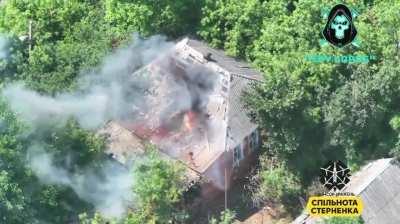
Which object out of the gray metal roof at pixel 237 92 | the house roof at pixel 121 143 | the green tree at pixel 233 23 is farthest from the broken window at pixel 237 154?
the green tree at pixel 233 23

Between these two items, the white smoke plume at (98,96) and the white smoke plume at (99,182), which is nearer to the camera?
the white smoke plume at (99,182)

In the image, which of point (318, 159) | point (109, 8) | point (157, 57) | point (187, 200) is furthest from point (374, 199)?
point (109, 8)

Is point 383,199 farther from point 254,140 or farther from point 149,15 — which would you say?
point 149,15

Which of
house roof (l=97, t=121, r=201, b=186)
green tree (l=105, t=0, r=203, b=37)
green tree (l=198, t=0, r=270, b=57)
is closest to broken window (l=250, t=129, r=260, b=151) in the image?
house roof (l=97, t=121, r=201, b=186)

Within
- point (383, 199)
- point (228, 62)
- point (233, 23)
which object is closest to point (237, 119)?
point (228, 62)

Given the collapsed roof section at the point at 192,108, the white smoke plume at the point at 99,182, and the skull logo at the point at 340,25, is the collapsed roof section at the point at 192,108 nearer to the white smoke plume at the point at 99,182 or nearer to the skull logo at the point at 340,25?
the white smoke plume at the point at 99,182
